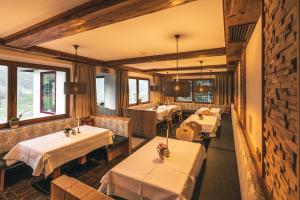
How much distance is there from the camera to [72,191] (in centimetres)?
73

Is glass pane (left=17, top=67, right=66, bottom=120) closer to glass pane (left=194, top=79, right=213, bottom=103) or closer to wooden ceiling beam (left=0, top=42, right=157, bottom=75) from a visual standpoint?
wooden ceiling beam (left=0, top=42, right=157, bottom=75)

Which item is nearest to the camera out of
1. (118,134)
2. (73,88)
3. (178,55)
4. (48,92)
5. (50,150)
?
(50,150)

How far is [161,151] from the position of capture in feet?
6.45

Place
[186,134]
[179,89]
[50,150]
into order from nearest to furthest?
[50,150] → [179,89] → [186,134]

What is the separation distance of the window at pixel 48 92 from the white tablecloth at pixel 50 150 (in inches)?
65.4

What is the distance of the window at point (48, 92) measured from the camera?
4.26 m

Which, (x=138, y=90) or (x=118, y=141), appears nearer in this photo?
(x=118, y=141)

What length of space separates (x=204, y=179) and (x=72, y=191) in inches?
96.6

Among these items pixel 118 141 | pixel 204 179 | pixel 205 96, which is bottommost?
pixel 204 179

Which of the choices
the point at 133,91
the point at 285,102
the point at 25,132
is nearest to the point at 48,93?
the point at 25,132

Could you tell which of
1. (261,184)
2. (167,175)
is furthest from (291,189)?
(167,175)

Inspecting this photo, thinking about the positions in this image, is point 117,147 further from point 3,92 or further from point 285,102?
point 285,102

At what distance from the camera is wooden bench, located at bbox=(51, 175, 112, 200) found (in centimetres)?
71

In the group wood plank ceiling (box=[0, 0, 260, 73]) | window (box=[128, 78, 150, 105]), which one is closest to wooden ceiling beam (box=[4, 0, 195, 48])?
wood plank ceiling (box=[0, 0, 260, 73])
